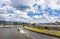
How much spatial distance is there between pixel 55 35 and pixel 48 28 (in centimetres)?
177

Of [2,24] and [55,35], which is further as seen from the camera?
[55,35]

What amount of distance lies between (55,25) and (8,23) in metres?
3.19

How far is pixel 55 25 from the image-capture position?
45.9 feet

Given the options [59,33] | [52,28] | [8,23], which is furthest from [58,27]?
[8,23]

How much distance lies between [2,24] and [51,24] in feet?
10.7

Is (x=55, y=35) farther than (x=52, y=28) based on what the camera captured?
Yes

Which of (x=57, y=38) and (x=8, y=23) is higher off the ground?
(x=8, y=23)

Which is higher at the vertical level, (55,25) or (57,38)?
(55,25)

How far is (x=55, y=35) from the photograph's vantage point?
54.1 feet

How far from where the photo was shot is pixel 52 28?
48.4 feet

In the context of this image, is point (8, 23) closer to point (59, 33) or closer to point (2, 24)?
point (2, 24)

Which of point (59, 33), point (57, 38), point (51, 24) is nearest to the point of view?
point (51, 24)

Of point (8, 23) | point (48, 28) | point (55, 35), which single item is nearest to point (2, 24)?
point (8, 23)

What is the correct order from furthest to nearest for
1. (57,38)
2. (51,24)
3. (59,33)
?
(59,33) → (57,38) → (51,24)
